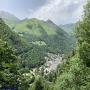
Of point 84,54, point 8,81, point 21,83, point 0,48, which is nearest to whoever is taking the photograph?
point 0,48

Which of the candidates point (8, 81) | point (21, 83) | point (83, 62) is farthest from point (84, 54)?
point (21, 83)

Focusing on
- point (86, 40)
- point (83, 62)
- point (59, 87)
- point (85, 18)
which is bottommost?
point (59, 87)

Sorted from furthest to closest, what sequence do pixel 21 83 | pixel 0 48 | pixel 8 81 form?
pixel 21 83
pixel 8 81
pixel 0 48

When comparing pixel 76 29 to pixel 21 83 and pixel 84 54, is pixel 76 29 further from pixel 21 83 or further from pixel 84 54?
pixel 21 83

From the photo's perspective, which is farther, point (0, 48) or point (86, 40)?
point (86, 40)

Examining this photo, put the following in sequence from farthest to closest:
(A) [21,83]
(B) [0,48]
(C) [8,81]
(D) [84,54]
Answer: (A) [21,83]
(D) [84,54]
(C) [8,81]
(B) [0,48]

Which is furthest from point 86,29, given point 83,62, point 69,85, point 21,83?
point 21,83

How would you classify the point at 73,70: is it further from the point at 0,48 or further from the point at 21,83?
the point at 21,83

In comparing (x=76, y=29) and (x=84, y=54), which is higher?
(x=76, y=29)

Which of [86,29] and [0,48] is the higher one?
[86,29]
